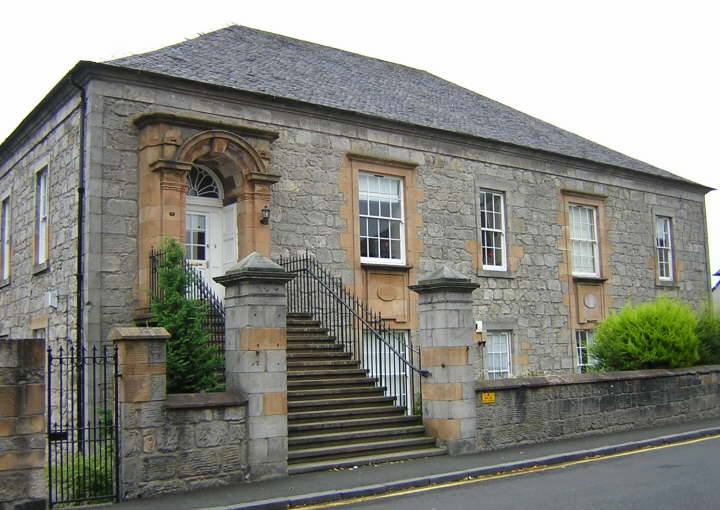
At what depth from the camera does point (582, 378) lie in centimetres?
1372

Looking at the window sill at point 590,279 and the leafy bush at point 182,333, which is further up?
the window sill at point 590,279

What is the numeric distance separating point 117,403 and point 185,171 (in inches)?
225

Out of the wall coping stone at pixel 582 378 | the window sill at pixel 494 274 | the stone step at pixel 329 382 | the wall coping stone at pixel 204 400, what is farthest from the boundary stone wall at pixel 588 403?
the window sill at pixel 494 274

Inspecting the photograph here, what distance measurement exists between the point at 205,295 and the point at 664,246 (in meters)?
16.6

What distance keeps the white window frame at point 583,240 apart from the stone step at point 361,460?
11.0m

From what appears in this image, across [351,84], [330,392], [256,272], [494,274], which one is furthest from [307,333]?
[351,84]

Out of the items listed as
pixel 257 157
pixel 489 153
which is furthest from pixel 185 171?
pixel 489 153

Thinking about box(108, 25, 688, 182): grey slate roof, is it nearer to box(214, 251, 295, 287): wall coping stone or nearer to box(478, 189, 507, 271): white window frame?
box(478, 189, 507, 271): white window frame

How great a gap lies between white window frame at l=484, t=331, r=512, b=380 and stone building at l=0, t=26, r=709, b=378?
0.04 meters

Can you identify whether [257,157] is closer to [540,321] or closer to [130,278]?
[130,278]

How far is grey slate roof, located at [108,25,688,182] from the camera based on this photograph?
16.2 meters

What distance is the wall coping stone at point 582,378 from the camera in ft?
41.5

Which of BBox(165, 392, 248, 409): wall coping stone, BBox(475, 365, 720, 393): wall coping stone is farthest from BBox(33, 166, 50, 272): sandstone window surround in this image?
BBox(475, 365, 720, 393): wall coping stone

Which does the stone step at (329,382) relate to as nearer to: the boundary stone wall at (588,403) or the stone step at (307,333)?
the stone step at (307,333)
